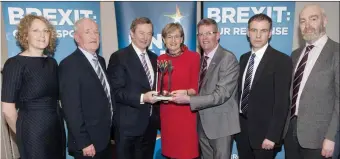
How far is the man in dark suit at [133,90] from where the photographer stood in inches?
99.0

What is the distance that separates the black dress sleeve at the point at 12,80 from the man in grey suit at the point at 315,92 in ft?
7.65

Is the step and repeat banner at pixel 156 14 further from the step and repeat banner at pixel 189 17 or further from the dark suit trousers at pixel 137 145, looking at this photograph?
the dark suit trousers at pixel 137 145

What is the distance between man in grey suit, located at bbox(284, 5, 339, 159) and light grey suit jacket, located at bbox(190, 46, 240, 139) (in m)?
0.53

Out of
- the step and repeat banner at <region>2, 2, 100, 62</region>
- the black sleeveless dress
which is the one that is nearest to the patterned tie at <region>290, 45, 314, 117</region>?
the black sleeveless dress

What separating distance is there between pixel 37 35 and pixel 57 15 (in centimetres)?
119

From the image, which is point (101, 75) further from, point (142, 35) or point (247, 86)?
point (247, 86)

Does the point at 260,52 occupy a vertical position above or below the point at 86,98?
above

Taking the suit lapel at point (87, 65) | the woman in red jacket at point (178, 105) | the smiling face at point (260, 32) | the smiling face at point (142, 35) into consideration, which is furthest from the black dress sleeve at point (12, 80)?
the smiling face at point (260, 32)

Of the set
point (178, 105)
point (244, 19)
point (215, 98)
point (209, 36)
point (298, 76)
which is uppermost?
point (244, 19)

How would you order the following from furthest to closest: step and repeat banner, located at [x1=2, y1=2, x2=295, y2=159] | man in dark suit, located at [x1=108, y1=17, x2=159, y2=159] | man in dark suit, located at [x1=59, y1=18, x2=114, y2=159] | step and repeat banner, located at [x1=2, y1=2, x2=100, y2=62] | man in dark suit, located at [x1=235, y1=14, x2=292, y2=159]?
step and repeat banner, located at [x1=2, y1=2, x2=295, y2=159], step and repeat banner, located at [x1=2, y1=2, x2=100, y2=62], man in dark suit, located at [x1=108, y1=17, x2=159, y2=159], man in dark suit, located at [x1=235, y1=14, x2=292, y2=159], man in dark suit, located at [x1=59, y1=18, x2=114, y2=159]

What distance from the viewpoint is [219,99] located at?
7.63 feet

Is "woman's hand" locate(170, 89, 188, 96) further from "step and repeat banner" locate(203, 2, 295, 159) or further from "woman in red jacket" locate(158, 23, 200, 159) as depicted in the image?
"step and repeat banner" locate(203, 2, 295, 159)

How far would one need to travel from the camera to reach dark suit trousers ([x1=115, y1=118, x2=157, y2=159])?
2588mm

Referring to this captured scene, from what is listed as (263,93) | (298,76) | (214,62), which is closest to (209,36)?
(214,62)
